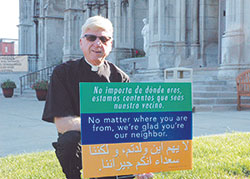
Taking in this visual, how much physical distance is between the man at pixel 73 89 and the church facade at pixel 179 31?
9.75 metres

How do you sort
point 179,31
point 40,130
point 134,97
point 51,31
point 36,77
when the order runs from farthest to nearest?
point 51,31
point 36,77
point 179,31
point 40,130
point 134,97

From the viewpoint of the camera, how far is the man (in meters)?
3.04

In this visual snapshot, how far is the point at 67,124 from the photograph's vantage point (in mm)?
3061

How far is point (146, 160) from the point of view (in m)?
2.93

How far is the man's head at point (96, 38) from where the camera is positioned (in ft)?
10.2

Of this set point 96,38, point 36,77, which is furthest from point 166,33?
point 36,77

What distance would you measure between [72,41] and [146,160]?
24660mm

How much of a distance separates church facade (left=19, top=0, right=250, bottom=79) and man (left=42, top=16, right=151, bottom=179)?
32.0 feet

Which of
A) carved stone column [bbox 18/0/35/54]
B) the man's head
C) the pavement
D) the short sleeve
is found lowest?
the pavement

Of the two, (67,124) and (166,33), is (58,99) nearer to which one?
(67,124)

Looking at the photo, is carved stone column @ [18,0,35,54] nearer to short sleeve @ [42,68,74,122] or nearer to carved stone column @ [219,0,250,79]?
carved stone column @ [219,0,250,79]

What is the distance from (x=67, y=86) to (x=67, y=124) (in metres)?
0.32

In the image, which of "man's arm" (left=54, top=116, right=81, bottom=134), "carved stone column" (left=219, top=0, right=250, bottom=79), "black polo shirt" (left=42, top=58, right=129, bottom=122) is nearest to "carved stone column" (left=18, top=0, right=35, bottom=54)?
"carved stone column" (left=219, top=0, right=250, bottom=79)

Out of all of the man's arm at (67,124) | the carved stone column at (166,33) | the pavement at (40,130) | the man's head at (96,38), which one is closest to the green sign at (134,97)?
the man's arm at (67,124)
